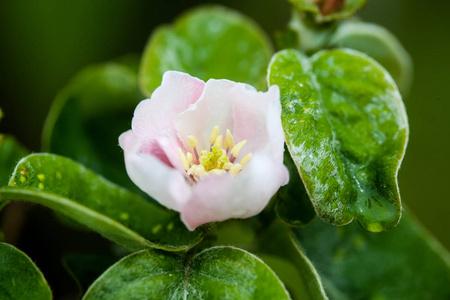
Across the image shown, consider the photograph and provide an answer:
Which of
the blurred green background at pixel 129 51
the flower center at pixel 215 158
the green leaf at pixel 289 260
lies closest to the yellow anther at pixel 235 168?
the flower center at pixel 215 158

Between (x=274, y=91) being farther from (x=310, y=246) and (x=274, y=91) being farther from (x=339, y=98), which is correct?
(x=310, y=246)

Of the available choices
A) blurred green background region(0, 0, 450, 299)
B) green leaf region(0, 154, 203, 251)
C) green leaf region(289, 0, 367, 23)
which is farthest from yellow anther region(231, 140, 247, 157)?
blurred green background region(0, 0, 450, 299)

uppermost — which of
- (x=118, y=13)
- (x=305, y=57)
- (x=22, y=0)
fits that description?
(x=305, y=57)

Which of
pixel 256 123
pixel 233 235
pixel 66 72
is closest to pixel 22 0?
pixel 66 72

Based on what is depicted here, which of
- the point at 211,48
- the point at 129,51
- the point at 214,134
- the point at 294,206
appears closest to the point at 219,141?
the point at 214,134

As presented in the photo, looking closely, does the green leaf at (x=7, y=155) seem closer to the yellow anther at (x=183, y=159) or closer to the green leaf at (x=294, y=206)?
the yellow anther at (x=183, y=159)

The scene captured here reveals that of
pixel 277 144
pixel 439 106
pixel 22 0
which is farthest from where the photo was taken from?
pixel 439 106

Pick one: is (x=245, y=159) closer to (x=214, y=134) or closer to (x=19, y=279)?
(x=214, y=134)
